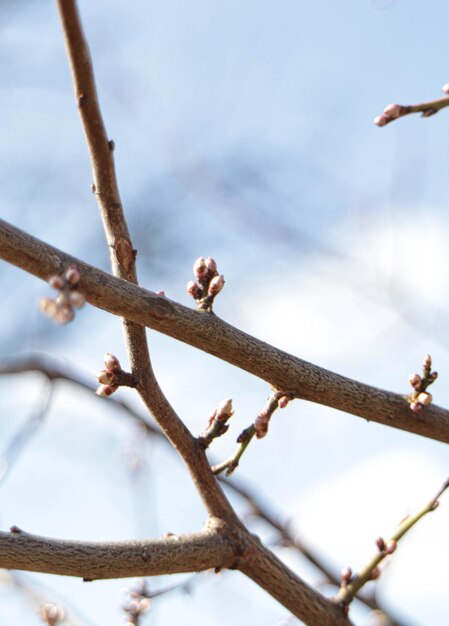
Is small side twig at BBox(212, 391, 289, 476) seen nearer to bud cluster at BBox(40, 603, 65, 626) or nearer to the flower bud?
the flower bud

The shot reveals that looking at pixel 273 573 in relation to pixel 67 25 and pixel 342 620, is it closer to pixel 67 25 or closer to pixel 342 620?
pixel 342 620

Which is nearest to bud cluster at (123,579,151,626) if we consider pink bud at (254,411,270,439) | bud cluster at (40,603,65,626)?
bud cluster at (40,603,65,626)

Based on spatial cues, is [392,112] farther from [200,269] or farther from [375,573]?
[375,573]

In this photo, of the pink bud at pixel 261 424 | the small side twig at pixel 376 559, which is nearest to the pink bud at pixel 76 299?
the pink bud at pixel 261 424

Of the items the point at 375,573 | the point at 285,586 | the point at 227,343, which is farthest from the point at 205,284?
the point at 375,573

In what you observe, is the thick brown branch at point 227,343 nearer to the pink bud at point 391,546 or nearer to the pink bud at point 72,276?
the pink bud at point 72,276

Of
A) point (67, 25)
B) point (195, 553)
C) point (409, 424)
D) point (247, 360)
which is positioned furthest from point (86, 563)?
point (67, 25)
